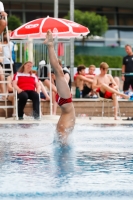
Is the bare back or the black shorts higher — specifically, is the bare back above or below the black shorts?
above

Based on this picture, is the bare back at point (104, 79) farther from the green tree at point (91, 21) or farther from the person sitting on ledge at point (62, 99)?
the green tree at point (91, 21)

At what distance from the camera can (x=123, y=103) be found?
50.5 feet

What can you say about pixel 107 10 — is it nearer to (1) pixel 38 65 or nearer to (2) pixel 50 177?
(1) pixel 38 65

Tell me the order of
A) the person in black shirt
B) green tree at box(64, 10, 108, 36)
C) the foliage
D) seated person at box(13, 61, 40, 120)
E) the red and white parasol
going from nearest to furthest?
seated person at box(13, 61, 40, 120) < the red and white parasol < the person in black shirt < the foliage < green tree at box(64, 10, 108, 36)

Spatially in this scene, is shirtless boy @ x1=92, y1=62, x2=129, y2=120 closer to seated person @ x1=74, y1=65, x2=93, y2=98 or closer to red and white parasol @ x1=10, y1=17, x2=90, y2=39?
red and white parasol @ x1=10, y1=17, x2=90, y2=39

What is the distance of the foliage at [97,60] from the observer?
33.9 m

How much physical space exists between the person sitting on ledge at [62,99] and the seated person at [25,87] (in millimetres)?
5930

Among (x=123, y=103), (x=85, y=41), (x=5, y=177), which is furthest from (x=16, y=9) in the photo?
(x=5, y=177)

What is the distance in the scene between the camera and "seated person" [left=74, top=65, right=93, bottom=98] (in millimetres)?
17062

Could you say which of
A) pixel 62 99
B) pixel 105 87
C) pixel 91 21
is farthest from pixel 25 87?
pixel 91 21

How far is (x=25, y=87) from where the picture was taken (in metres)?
13.5

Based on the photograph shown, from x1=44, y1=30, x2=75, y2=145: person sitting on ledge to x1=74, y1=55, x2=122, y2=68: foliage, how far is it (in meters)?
26.4

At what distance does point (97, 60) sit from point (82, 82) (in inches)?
686

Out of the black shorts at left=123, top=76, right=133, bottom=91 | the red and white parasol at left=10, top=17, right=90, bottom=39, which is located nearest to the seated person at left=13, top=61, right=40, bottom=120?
the red and white parasol at left=10, top=17, right=90, bottom=39
